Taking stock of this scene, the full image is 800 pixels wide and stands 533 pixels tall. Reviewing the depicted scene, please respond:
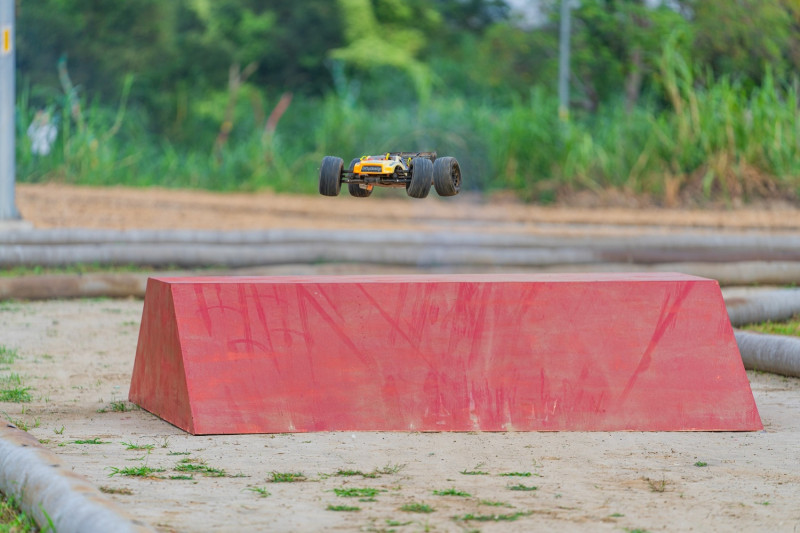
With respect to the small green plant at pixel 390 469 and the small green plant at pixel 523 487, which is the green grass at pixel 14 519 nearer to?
the small green plant at pixel 390 469

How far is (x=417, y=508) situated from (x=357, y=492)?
34 centimetres

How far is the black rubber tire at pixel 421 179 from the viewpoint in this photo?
3.54 m

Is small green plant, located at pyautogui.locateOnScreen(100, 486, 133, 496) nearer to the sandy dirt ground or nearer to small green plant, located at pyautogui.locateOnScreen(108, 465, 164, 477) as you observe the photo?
the sandy dirt ground

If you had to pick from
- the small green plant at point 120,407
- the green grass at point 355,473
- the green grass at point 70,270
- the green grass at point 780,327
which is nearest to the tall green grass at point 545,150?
the green grass at point 70,270

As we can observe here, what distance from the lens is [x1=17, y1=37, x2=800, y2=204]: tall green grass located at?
18672mm

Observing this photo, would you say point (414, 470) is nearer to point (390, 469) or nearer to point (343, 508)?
point (390, 469)

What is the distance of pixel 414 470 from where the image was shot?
4.94m

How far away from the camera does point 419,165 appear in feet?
11.8

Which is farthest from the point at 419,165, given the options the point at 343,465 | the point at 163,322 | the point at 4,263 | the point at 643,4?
the point at 643,4

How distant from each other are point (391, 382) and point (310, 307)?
57 centimetres

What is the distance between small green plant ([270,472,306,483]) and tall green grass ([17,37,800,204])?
40.5ft

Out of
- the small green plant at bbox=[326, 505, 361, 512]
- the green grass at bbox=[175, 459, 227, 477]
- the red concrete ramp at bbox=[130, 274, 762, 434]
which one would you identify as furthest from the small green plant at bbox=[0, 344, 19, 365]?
the small green plant at bbox=[326, 505, 361, 512]

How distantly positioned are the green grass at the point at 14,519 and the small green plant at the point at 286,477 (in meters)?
1.00

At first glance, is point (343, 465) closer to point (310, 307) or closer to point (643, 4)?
point (310, 307)
